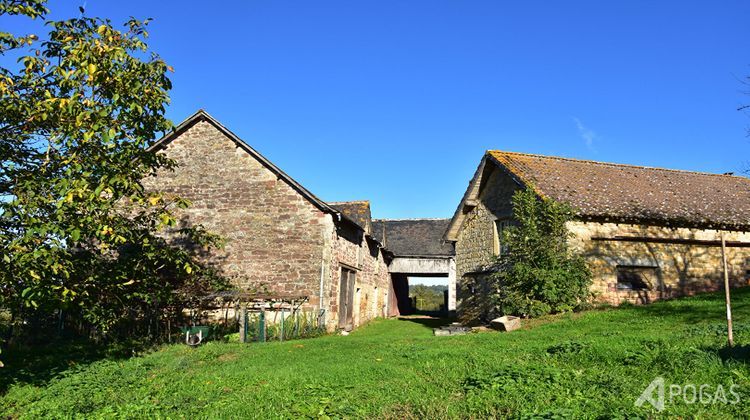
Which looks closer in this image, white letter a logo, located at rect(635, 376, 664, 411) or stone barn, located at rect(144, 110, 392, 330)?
white letter a logo, located at rect(635, 376, 664, 411)

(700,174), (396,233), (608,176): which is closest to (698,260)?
(608,176)

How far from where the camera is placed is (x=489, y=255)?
64.8 feet

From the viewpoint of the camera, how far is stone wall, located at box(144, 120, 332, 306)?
1648 centimetres

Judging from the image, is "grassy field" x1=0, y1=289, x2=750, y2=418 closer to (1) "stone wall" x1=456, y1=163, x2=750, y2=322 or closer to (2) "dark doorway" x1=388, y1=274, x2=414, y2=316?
(1) "stone wall" x1=456, y1=163, x2=750, y2=322

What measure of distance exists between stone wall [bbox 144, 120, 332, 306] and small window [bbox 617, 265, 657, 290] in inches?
399

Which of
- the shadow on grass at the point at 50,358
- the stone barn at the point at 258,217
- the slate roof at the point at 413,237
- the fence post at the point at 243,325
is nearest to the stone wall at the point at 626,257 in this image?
the stone barn at the point at 258,217

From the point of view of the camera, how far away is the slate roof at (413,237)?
3074cm

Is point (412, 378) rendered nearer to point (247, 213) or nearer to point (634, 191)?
point (247, 213)

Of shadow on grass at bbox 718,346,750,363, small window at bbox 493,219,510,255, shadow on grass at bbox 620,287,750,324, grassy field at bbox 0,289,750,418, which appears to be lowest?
grassy field at bbox 0,289,750,418

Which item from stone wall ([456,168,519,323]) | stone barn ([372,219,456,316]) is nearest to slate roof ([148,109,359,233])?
stone wall ([456,168,519,323])

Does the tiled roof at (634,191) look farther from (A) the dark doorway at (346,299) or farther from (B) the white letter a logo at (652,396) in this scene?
(B) the white letter a logo at (652,396)

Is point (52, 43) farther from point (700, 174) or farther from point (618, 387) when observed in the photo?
point (700, 174)

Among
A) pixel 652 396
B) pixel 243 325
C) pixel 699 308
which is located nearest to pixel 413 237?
pixel 243 325

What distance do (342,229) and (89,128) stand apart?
34.9ft
